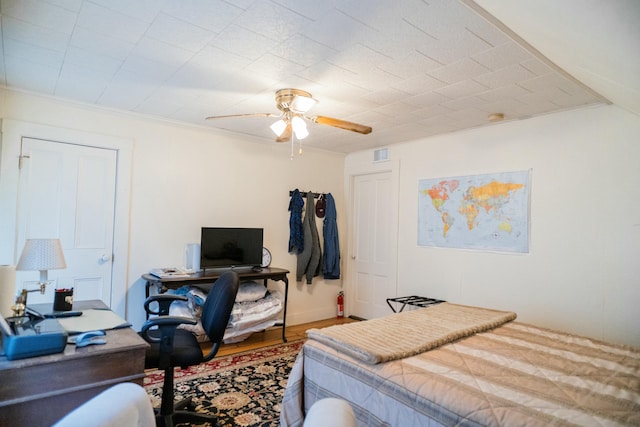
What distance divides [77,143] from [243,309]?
2196 mm

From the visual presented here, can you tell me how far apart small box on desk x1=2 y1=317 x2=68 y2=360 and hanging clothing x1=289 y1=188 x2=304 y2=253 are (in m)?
3.17

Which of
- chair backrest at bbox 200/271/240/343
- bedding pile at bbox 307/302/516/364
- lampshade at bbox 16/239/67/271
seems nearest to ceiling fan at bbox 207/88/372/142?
chair backrest at bbox 200/271/240/343

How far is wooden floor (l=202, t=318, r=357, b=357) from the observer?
361cm

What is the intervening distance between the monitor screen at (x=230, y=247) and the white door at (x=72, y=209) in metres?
0.87

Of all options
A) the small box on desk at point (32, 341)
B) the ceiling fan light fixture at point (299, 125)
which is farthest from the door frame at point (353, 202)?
the small box on desk at point (32, 341)

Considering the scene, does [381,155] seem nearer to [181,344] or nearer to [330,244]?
[330,244]

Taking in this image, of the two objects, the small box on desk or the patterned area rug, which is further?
the patterned area rug

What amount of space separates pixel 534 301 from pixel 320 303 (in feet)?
8.54

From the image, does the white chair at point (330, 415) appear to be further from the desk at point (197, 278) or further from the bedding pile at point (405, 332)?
the desk at point (197, 278)

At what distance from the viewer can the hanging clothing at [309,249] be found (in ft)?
15.4

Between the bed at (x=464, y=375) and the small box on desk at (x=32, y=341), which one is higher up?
the small box on desk at (x=32, y=341)

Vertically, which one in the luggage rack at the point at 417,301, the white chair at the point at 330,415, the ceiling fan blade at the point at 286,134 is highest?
the ceiling fan blade at the point at 286,134

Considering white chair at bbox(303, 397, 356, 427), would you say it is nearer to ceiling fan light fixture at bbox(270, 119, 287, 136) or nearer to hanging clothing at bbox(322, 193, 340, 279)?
ceiling fan light fixture at bbox(270, 119, 287, 136)

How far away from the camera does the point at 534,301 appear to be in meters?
3.29
